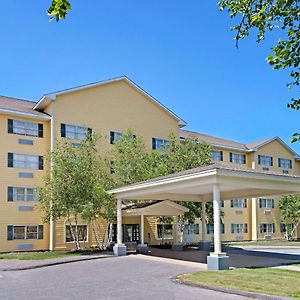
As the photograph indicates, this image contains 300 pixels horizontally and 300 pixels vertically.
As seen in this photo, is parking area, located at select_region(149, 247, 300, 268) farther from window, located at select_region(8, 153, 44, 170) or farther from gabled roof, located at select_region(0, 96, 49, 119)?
gabled roof, located at select_region(0, 96, 49, 119)

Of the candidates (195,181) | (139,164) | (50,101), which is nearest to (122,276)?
(195,181)

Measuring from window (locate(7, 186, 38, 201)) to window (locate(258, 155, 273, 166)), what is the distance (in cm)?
2483

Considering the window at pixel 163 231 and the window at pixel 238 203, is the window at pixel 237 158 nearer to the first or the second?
the window at pixel 238 203

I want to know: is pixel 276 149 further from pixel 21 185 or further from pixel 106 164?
pixel 21 185

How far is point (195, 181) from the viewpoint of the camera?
18188mm

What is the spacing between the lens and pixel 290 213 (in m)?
44.9

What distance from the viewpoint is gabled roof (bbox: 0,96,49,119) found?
2978 cm

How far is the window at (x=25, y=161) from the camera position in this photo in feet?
97.8

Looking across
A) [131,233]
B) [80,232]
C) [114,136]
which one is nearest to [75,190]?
→ [80,232]

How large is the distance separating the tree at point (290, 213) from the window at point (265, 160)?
4003 mm

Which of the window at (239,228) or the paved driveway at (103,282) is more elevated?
the paved driveway at (103,282)

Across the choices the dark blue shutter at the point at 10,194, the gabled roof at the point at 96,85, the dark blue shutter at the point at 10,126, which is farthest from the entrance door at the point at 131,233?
the dark blue shutter at the point at 10,126

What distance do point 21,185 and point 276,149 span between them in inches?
1143

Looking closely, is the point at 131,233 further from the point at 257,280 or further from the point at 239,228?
the point at 257,280
